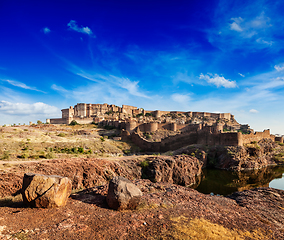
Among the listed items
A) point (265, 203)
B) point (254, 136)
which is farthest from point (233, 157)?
point (265, 203)

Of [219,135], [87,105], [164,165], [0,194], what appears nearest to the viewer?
[0,194]

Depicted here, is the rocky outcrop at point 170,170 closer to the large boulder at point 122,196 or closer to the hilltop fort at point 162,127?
the large boulder at point 122,196

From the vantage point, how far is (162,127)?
5669 centimetres

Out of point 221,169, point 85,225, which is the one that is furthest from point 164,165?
point 221,169

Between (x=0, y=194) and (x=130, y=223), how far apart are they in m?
6.43

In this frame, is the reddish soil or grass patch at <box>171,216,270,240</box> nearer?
the reddish soil

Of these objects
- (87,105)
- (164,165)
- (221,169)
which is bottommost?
(221,169)

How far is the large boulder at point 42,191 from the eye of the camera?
5.70 metres

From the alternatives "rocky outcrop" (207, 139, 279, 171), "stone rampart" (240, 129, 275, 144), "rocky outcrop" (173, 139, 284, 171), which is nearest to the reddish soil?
"rocky outcrop" (173, 139, 284, 171)

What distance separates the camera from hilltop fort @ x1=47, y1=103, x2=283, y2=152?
111ft

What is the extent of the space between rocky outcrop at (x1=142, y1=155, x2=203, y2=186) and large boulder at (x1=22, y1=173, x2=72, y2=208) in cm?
1045

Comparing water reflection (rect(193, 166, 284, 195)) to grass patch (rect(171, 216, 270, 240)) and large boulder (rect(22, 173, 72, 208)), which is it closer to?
grass patch (rect(171, 216, 270, 240))

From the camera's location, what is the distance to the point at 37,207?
5770mm

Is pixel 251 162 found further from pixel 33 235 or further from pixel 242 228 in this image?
pixel 33 235
